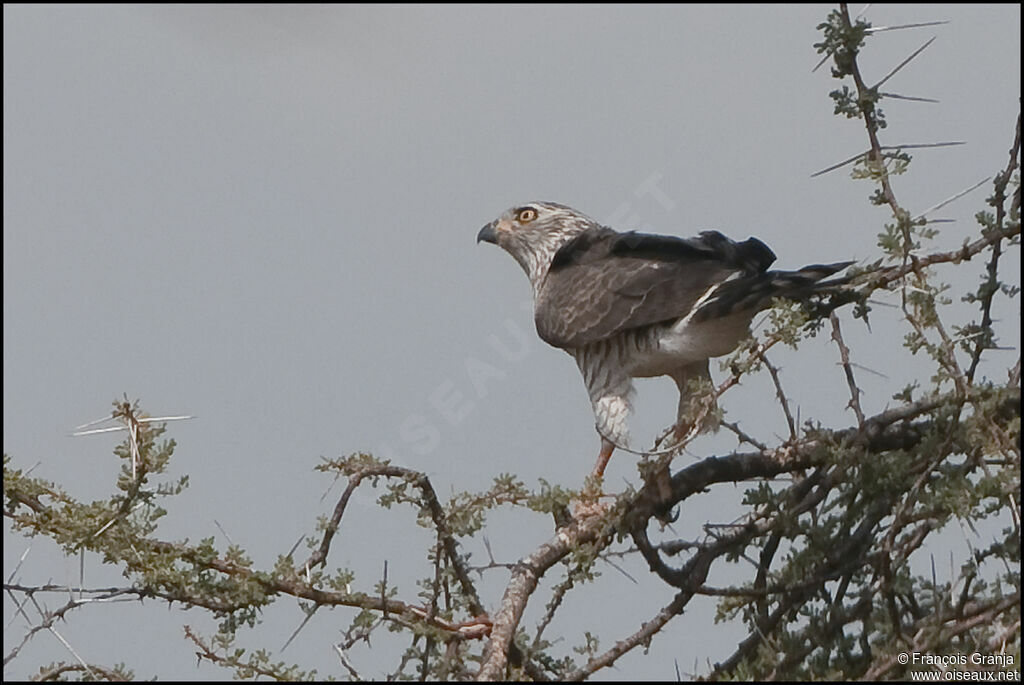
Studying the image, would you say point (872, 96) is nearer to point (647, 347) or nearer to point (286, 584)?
point (647, 347)

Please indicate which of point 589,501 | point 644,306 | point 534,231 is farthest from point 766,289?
point 534,231

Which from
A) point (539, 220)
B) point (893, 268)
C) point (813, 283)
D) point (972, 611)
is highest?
point (539, 220)

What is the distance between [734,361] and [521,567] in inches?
38.9

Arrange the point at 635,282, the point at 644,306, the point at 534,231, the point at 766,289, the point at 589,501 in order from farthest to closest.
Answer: the point at 534,231 < the point at 635,282 < the point at 644,306 < the point at 766,289 < the point at 589,501

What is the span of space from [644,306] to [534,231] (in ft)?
7.30

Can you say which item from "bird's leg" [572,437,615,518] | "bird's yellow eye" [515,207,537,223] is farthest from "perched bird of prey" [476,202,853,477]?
"bird's yellow eye" [515,207,537,223]

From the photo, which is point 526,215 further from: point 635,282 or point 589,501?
point 589,501

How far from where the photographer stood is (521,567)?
186 inches

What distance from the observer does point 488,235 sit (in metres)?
8.55

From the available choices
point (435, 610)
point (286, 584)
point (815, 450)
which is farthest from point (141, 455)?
point (815, 450)

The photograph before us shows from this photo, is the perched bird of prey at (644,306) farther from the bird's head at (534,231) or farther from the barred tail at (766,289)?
the bird's head at (534,231)

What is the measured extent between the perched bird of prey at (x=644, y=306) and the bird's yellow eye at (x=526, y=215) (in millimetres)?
1193

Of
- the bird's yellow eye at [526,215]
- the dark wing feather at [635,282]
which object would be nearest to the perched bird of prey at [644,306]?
the dark wing feather at [635,282]

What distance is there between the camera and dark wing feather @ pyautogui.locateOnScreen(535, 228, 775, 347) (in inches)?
239
